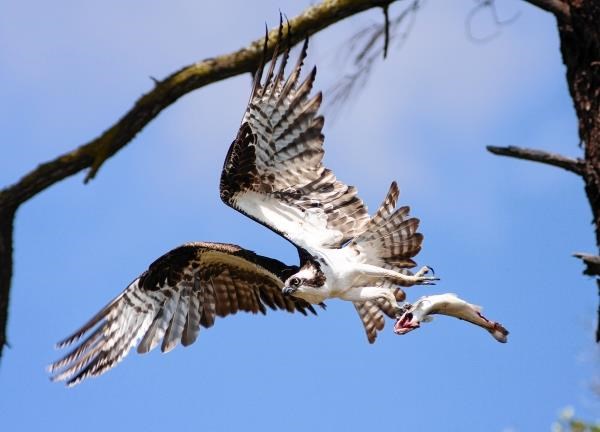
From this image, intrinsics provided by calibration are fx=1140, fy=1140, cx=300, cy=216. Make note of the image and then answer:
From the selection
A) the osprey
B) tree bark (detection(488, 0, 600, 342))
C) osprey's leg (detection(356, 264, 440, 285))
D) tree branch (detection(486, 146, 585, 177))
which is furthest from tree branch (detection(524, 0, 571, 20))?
osprey's leg (detection(356, 264, 440, 285))

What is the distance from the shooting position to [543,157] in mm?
6297

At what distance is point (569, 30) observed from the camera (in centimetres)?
689

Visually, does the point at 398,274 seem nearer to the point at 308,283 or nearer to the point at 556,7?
the point at 308,283

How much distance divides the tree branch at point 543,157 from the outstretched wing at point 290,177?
99cm

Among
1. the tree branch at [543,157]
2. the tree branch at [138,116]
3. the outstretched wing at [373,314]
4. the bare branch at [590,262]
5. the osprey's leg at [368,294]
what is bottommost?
the bare branch at [590,262]

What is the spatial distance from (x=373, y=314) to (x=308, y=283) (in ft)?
2.68

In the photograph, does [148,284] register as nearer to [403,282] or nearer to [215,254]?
[215,254]

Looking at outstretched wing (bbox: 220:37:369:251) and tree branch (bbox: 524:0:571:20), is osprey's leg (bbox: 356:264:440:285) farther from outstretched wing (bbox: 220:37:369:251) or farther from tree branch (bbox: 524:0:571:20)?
tree branch (bbox: 524:0:571:20)

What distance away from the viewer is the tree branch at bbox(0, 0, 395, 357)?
676 cm

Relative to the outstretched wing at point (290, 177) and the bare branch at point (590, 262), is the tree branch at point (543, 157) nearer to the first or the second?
the bare branch at point (590, 262)

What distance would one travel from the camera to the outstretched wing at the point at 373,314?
7113 mm

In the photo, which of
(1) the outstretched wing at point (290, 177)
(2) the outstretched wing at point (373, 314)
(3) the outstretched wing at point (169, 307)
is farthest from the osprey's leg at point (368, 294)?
(3) the outstretched wing at point (169, 307)

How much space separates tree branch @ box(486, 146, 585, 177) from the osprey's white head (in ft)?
3.94

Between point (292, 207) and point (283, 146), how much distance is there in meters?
0.37
